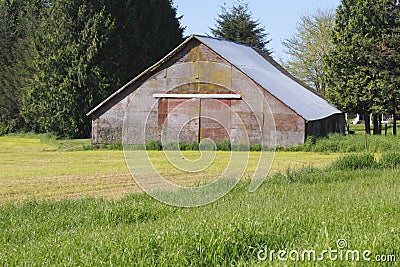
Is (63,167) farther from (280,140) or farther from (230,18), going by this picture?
(230,18)

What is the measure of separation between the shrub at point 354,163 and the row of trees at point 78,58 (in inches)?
866

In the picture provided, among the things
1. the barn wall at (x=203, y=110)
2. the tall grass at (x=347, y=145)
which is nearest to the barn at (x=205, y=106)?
the barn wall at (x=203, y=110)

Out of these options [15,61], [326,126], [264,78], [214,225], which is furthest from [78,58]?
[214,225]

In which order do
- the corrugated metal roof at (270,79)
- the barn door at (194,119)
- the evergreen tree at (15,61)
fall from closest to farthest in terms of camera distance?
the corrugated metal roof at (270,79) → the barn door at (194,119) → the evergreen tree at (15,61)

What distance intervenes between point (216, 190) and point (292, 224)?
4744mm

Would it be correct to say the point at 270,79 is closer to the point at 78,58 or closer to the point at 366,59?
the point at 366,59

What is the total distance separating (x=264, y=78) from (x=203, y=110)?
138 inches

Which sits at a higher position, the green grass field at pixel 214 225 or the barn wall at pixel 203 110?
the barn wall at pixel 203 110

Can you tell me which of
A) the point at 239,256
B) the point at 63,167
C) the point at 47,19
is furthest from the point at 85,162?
the point at 47,19

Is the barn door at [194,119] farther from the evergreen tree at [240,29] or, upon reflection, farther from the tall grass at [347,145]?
the evergreen tree at [240,29]

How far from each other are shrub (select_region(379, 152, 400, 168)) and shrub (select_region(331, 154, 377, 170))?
1.12ft

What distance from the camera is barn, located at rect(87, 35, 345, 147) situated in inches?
1134

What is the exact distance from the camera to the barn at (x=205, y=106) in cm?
2880

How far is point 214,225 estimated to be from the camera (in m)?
7.81
